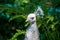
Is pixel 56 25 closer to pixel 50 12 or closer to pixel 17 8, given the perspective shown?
pixel 50 12

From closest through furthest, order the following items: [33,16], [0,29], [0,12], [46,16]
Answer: [33,16] → [46,16] → [0,12] → [0,29]

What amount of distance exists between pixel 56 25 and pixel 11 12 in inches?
31.4

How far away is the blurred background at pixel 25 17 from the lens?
3906 mm

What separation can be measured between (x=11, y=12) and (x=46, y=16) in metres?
0.62

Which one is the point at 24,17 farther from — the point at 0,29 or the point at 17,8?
the point at 0,29

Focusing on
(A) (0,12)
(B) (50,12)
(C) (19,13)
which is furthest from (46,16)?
(A) (0,12)

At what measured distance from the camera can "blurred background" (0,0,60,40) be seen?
391 centimetres

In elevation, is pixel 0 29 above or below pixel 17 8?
below

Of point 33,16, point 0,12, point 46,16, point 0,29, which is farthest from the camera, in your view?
point 0,29

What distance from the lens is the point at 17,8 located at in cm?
414

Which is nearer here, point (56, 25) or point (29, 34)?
point (29, 34)

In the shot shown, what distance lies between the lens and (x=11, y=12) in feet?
13.6

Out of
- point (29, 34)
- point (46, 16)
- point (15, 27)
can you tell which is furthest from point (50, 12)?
point (29, 34)

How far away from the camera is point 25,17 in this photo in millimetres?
4000
